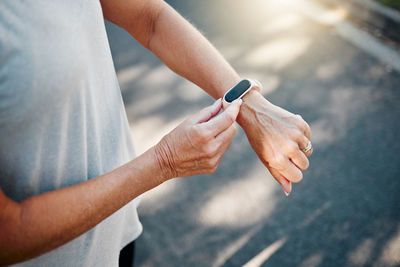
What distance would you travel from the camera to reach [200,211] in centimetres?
261

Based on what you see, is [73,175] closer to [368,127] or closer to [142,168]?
[142,168]

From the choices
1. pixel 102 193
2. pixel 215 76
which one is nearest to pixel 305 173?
pixel 215 76

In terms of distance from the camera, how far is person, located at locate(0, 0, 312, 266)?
0.82 meters

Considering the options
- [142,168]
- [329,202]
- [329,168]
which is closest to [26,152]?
[142,168]

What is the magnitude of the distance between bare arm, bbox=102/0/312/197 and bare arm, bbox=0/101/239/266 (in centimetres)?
20

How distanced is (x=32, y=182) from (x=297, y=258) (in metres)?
1.88

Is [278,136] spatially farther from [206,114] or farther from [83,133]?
[83,133]

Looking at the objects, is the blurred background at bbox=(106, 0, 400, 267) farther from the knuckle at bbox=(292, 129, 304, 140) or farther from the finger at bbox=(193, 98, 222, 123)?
the finger at bbox=(193, 98, 222, 123)

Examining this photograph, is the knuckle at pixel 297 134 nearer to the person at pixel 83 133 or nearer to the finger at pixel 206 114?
the person at pixel 83 133

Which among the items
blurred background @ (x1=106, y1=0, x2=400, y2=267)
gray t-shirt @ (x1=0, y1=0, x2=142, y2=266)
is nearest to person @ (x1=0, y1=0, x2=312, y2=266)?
gray t-shirt @ (x1=0, y1=0, x2=142, y2=266)

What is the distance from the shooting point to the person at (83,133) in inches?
32.4

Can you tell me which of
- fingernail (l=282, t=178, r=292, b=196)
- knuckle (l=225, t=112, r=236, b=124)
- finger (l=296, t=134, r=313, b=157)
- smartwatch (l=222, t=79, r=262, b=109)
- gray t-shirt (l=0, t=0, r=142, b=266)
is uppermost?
gray t-shirt (l=0, t=0, r=142, b=266)

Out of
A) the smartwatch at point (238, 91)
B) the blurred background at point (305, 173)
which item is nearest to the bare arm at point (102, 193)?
the smartwatch at point (238, 91)

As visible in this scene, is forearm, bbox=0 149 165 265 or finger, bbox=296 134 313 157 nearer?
forearm, bbox=0 149 165 265
